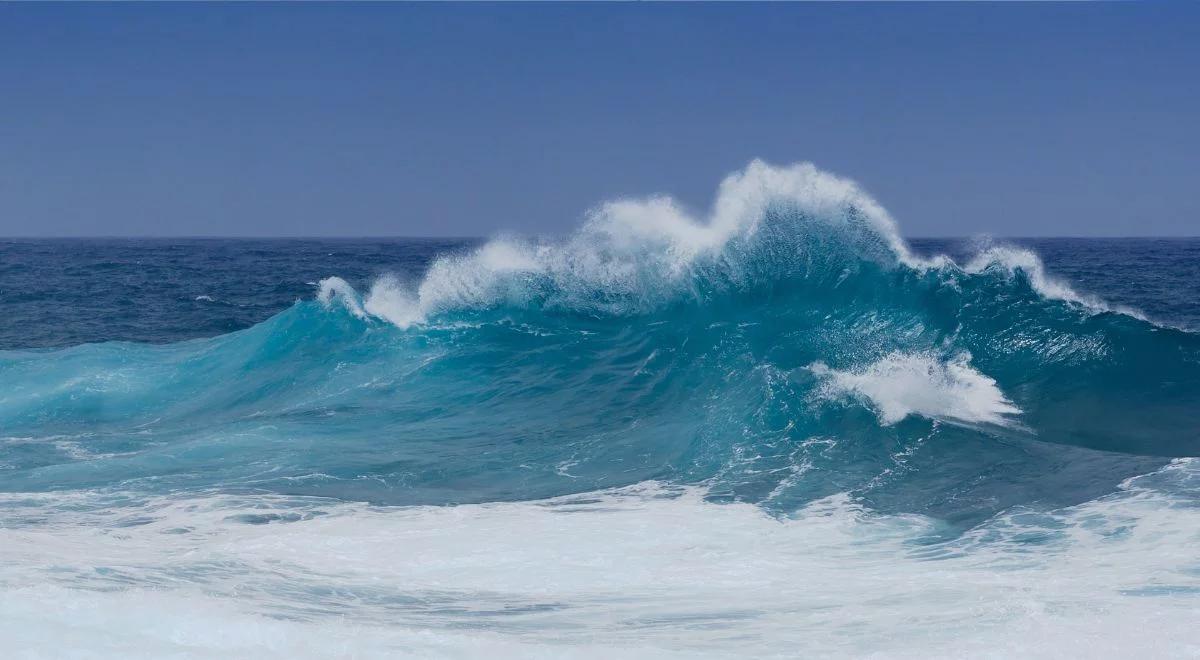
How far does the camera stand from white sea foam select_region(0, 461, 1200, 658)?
18.5ft

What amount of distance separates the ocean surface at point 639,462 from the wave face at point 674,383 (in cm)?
7

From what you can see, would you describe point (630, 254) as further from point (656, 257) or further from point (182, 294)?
point (182, 294)

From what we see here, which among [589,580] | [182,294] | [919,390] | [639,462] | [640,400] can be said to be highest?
[182,294]

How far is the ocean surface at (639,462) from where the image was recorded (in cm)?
604

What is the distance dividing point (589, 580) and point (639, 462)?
4069 millimetres

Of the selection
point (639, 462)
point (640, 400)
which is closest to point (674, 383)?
point (640, 400)

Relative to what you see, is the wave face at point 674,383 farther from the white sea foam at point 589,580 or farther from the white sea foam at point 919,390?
the white sea foam at point 589,580

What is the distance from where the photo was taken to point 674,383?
14.4 metres

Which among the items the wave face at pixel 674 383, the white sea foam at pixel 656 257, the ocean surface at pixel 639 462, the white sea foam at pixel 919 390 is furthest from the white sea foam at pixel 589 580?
the white sea foam at pixel 656 257

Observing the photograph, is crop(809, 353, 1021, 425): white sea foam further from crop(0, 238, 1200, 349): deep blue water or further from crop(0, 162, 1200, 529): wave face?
crop(0, 238, 1200, 349): deep blue water

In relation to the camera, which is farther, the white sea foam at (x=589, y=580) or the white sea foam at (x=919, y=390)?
the white sea foam at (x=919, y=390)

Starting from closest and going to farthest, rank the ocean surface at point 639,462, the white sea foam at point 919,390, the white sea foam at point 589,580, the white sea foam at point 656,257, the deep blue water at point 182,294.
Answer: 1. the white sea foam at point 589,580
2. the ocean surface at point 639,462
3. the white sea foam at point 919,390
4. the white sea foam at point 656,257
5. the deep blue water at point 182,294

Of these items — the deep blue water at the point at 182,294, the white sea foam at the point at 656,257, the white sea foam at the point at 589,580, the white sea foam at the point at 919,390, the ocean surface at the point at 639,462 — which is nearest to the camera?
the white sea foam at the point at 589,580

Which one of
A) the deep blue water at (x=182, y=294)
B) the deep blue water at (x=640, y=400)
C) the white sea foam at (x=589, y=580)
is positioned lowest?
the white sea foam at (x=589, y=580)
